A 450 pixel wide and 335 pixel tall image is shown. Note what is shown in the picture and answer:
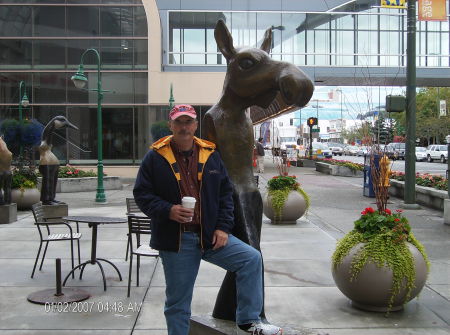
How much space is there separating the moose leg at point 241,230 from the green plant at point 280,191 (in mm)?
6366

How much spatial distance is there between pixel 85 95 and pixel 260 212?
2211cm

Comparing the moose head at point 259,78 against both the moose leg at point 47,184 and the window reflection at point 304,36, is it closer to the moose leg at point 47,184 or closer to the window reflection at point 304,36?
the moose leg at point 47,184

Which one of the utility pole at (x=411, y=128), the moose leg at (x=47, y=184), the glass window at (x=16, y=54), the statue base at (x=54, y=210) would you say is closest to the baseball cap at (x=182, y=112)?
the statue base at (x=54, y=210)

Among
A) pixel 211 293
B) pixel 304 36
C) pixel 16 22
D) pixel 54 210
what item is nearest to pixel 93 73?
pixel 16 22

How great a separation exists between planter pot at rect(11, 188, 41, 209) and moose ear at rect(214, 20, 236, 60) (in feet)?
32.4

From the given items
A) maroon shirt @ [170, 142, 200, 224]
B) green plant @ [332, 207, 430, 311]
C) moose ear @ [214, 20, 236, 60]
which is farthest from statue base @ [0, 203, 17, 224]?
maroon shirt @ [170, 142, 200, 224]

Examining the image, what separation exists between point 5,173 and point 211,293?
6.55 m

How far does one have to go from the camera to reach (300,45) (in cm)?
2920

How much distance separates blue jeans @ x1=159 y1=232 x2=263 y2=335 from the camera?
11.0 feet

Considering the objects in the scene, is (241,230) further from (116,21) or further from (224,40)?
(116,21)

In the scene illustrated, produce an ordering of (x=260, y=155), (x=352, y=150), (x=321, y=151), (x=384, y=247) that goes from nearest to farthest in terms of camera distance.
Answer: (x=384, y=247) → (x=260, y=155) → (x=321, y=151) → (x=352, y=150)

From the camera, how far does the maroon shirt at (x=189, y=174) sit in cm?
334

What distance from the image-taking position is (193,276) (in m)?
3.41

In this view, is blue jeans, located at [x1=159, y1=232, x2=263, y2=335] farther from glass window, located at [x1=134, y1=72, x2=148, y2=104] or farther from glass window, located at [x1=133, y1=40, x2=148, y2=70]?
glass window, located at [x1=133, y1=40, x2=148, y2=70]
